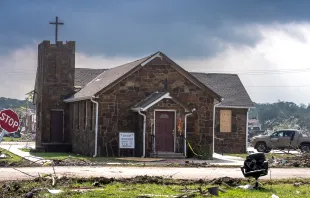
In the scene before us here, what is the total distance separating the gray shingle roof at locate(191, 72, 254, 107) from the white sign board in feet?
36.5

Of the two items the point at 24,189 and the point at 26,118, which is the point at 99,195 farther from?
the point at 26,118

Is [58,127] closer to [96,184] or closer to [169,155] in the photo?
[169,155]

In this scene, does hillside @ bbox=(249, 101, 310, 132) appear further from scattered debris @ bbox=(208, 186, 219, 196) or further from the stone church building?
scattered debris @ bbox=(208, 186, 219, 196)

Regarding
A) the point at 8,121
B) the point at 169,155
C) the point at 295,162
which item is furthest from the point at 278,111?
the point at 8,121

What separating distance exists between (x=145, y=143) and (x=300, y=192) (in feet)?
59.8

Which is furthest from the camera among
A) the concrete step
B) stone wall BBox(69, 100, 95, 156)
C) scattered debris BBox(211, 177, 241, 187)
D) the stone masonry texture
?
stone wall BBox(69, 100, 95, 156)

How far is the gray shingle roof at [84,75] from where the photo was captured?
149 ft

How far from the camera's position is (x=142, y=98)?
36.4 m

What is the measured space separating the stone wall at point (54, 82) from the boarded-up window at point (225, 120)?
10372 mm

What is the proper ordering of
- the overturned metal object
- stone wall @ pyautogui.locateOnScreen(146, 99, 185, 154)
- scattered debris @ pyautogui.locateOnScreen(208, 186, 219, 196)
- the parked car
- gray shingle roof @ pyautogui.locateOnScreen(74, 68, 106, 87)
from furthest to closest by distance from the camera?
gray shingle roof @ pyautogui.locateOnScreen(74, 68, 106, 87), the parked car, stone wall @ pyautogui.locateOnScreen(146, 99, 185, 154), the overturned metal object, scattered debris @ pyautogui.locateOnScreen(208, 186, 219, 196)

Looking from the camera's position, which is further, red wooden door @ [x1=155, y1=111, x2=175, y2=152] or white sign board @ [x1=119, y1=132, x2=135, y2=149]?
red wooden door @ [x1=155, y1=111, x2=175, y2=152]

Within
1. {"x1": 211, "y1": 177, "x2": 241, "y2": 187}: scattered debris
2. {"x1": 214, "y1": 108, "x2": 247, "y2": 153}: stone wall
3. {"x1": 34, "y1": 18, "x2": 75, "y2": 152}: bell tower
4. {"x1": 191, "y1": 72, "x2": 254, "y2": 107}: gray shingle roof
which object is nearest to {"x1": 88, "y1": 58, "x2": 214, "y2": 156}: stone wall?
{"x1": 214, "y1": 108, "x2": 247, "y2": 153}: stone wall

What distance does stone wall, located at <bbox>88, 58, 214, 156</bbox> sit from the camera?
3556 cm

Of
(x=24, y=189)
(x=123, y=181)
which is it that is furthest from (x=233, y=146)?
(x=24, y=189)
